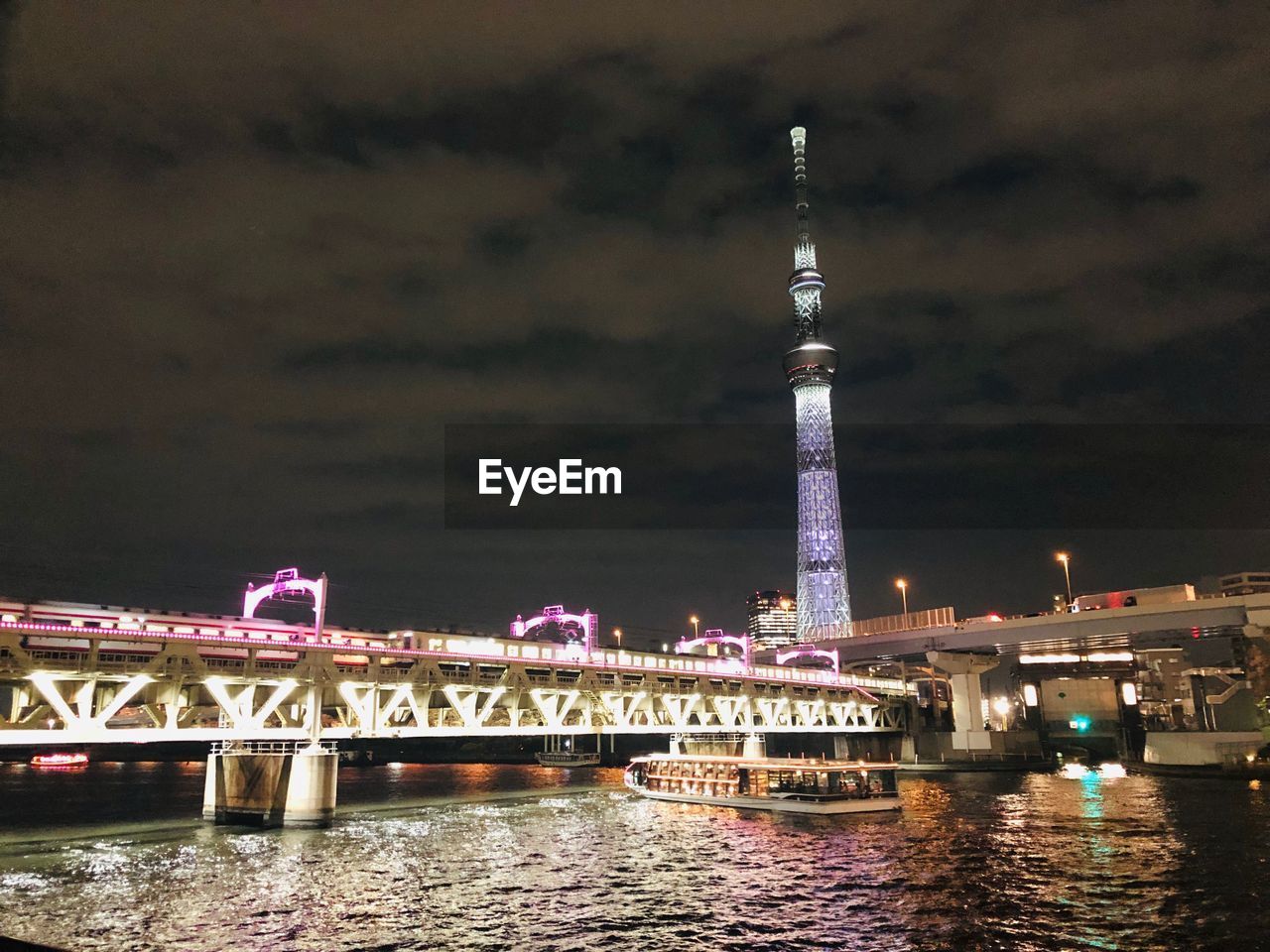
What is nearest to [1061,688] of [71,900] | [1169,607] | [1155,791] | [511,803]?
[1169,607]

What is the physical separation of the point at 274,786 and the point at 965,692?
10643 cm

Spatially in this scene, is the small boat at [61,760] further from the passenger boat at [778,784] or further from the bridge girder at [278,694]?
the passenger boat at [778,784]

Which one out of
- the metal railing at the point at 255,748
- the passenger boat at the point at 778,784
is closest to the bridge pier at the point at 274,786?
the metal railing at the point at 255,748

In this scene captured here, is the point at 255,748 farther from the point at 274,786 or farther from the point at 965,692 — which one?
the point at 965,692

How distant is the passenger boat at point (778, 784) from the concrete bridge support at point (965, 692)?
61099mm

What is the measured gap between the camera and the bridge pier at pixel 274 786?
185ft

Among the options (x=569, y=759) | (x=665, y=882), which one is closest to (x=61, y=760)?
(x=569, y=759)

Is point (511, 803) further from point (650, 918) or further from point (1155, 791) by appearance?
point (1155, 791)

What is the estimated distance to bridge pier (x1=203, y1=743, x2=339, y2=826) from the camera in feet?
185

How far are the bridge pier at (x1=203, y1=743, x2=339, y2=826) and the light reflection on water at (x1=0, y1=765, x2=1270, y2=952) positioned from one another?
2.00 meters

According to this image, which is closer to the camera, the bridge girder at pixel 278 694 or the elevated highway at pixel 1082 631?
the bridge girder at pixel 278 694

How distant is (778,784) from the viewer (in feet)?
243

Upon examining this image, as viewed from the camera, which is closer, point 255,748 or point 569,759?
point 255,748

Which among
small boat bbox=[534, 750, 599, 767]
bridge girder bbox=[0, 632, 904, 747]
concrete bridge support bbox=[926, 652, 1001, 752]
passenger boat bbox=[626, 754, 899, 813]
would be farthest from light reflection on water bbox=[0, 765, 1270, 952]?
small boat bbox=[534, 750, 599, 767]
